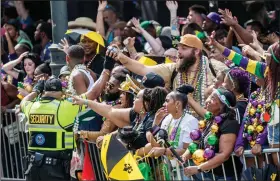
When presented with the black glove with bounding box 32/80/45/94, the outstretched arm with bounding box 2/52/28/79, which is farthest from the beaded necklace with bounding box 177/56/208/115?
the outstretched arm with bounding box 2/52/28/79

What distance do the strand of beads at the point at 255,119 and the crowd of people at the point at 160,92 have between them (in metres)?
0.01

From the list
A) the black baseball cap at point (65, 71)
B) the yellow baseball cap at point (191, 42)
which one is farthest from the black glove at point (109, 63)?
the yellow baseball cap at point (191, 42)

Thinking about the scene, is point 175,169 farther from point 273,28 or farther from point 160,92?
point 273,28

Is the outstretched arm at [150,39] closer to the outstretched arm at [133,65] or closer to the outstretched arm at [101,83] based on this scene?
the outstretched arm at [101,83]

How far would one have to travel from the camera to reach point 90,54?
1293 cm

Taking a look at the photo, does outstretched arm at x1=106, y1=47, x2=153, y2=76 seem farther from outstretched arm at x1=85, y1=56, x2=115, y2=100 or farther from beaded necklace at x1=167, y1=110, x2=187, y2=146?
beaded necklace at x1=167, y1=110, x2=187, y2=146

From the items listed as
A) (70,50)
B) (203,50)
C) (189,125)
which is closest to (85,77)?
(70,50)

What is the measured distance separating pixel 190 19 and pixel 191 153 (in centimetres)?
353

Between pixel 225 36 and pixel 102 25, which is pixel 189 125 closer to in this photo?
pixel 225 36

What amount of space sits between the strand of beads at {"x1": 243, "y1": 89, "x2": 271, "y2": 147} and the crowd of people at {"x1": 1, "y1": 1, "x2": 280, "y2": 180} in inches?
0.5

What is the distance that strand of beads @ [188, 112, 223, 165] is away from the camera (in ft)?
32.2

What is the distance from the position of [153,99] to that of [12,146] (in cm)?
380

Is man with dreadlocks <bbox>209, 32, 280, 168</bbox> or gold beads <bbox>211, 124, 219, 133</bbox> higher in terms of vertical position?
man with dreadlocks <bbox>209, 32, 280, 168</bbox>

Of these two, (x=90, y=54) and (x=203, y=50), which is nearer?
(x=203, y=50)
